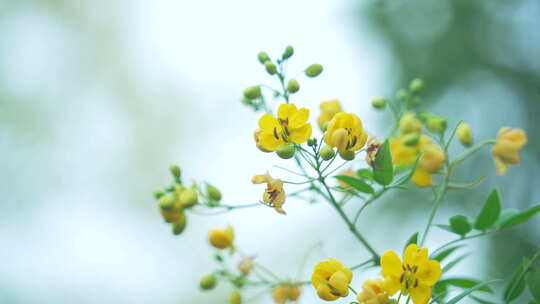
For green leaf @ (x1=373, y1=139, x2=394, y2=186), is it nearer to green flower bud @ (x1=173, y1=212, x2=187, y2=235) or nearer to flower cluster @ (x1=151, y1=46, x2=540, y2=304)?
flower cluster @ (x1=151, y1=46, x2=540, y2=304)

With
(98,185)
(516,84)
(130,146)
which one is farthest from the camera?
(130,146)

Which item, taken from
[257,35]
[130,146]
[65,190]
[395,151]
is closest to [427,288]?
[395,151]

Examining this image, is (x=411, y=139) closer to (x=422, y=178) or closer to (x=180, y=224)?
(x=422, y=178)

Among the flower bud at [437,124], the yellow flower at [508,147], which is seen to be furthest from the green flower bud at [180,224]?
the yellow flower at [508,147]

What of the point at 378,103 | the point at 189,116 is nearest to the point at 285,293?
the point at 378,103

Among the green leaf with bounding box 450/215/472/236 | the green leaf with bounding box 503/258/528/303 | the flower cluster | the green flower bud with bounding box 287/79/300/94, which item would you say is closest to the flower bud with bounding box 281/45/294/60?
the flower cluster

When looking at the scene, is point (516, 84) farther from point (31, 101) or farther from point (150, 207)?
point (31, 101)
